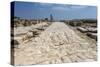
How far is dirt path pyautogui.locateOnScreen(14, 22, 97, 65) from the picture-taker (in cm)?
335

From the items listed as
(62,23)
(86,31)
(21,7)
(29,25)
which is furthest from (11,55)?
(86,31)

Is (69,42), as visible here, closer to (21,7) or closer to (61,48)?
(61,48)

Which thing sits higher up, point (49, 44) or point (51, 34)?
point (51, 34)

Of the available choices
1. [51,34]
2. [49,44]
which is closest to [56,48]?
[49,44]

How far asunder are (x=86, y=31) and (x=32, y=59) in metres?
1.16

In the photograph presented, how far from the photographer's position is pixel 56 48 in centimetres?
355

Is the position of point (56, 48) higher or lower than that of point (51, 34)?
lower

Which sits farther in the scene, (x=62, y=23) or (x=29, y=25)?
(x=62, y=23)

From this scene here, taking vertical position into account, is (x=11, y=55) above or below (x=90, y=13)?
below

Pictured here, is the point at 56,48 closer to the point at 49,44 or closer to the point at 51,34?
the point at 49,44

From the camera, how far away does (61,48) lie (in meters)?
3.58

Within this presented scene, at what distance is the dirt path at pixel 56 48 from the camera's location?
335cm

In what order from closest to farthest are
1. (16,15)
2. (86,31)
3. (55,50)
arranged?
1. (16,15)
2. (55,50)
3. (86,31)

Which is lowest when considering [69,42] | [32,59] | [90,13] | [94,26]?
[32,59]
